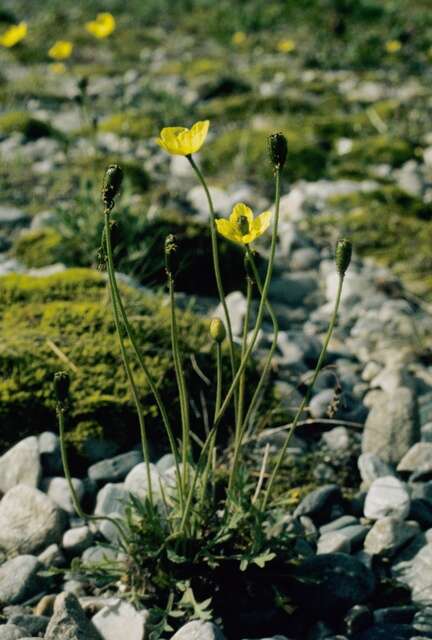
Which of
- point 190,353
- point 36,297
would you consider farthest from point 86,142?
point 190,353

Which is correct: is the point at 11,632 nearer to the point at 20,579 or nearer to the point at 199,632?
the point at 20,579

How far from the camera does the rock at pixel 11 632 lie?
2.16m

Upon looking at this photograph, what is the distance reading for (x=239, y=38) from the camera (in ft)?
34.8

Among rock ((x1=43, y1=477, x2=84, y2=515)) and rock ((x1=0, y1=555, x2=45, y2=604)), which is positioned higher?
rock ((x1=43, y1=477, x2=84, y2=515))

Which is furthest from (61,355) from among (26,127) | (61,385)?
(26,127)

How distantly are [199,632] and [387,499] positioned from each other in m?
0.91

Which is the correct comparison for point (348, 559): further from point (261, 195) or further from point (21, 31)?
point (21, 31)

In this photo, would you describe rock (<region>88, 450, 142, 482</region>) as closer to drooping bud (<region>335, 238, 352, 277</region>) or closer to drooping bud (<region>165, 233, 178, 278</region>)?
drooping bud (<region>165, 233, 178, 278</region>)

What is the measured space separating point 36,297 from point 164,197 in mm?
2062

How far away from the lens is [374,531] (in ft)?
8.57

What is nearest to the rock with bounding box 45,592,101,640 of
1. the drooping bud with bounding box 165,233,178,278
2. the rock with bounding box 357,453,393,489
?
the drooping bud with bounding box 165,233,178,278

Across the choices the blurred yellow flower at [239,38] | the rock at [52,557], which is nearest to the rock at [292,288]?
the rock at [52,557]

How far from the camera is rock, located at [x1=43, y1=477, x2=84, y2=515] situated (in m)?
2.77

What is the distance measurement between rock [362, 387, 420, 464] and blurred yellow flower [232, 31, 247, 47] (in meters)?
8.39
